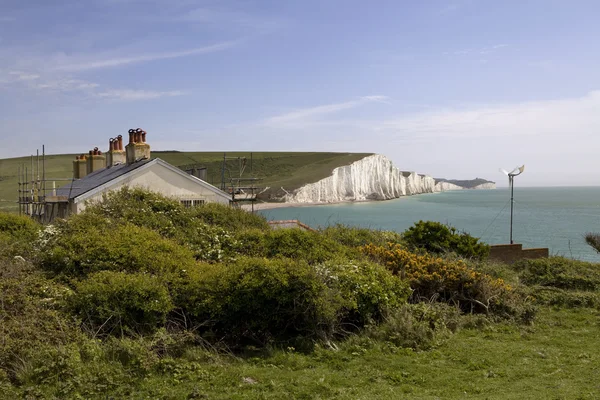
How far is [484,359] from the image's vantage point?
372 inches

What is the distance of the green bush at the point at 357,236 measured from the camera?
1769cm

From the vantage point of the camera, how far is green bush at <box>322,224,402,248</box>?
17.7 metres

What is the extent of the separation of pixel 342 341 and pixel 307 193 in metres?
128

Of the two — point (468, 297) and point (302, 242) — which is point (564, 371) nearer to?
point (468, 297)

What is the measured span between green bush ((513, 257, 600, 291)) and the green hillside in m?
106

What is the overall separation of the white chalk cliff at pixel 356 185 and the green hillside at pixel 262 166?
2.88 m

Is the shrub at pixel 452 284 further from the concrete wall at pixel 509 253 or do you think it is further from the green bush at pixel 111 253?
the concrete wall at pixel 509 253

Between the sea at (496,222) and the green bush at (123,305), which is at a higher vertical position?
the green bush at (123,305)

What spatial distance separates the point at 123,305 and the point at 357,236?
10.2m

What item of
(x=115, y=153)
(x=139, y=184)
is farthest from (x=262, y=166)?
(x=139, y=184)

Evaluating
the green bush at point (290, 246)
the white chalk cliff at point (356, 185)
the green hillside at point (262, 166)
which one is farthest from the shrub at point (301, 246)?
the white chalk cliff at point (356, 185)

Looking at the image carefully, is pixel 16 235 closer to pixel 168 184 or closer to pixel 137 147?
pixel 168 184

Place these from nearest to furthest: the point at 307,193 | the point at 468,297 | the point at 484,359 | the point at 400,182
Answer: the point at 484,359, the point at 468,297, the point at 307,193, the point at 400,182

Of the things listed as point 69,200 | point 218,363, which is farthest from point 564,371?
point 69,200
